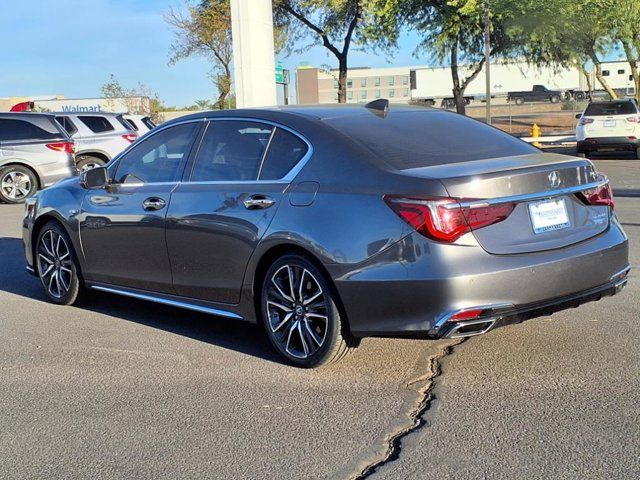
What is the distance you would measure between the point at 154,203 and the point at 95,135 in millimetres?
13829

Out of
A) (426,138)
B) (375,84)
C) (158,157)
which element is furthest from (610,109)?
(375,84)

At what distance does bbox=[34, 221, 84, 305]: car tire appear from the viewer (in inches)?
259

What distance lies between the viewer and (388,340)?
5410 millimetres

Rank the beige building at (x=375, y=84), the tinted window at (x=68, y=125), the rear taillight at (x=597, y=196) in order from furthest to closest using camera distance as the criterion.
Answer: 1. the beige building at (x=375, y=84)
2. the tinted window at (x=68, y=125)
3. the rear taillight at (x=597, y=196)

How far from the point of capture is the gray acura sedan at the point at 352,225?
13.7 ft

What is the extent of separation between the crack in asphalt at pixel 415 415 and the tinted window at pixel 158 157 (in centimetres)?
229

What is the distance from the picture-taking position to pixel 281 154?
499 cm

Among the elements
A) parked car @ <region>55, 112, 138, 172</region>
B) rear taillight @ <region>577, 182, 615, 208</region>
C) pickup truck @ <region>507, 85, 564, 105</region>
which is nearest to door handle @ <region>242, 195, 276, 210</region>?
rear taillight @ <region>577, 182, 615, 208</region>

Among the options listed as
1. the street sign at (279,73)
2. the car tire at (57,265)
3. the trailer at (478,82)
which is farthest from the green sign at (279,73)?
the trailer at (478,82)

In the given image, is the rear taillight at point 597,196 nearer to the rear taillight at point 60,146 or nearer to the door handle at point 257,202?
the door handle at point 257,202

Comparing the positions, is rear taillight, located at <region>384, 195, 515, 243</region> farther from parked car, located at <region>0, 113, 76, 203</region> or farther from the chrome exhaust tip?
parked car, located at <region>0, 113, 76, 203</region>

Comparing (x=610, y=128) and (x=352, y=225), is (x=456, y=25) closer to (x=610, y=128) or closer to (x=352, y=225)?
(x=610, y=128)

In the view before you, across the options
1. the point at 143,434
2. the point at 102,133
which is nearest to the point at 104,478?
the point at 143,434

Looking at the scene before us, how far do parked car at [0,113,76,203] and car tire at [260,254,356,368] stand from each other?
1236cm
